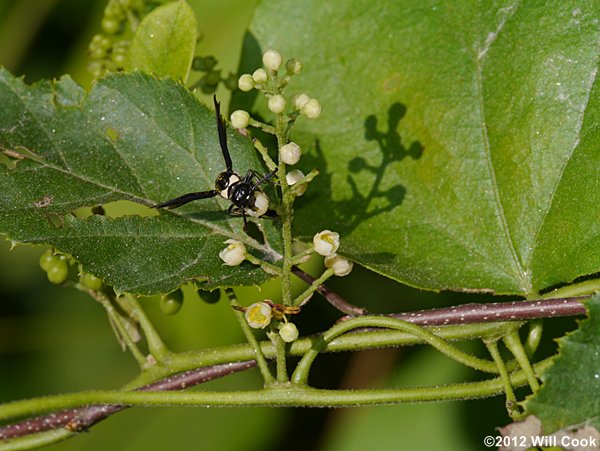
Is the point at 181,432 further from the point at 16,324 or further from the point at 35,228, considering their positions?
the point at 35,228

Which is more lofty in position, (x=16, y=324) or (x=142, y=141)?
(x=142, y=141)

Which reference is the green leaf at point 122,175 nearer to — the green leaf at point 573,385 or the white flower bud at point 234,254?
the white flower bud at point 234,254

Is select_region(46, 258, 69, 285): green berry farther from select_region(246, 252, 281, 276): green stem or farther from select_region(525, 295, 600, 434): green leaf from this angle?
select_region(525, 295, 600, 434): green leaf

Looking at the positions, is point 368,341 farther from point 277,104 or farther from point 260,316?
point 277,104

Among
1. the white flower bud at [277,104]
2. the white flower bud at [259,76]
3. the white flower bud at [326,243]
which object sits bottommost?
the white flower bud at [326,243]

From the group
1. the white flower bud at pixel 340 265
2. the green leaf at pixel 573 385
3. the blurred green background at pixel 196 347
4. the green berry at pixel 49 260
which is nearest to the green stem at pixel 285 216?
the white flower bud at pixel 340 265

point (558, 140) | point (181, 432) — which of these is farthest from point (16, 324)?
point (558, 140)

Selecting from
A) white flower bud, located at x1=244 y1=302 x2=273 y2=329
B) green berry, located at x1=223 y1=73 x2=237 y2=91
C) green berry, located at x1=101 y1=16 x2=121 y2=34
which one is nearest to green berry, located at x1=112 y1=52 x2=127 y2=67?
green berry, located at x1=101 y1=16 x2=121 y2=34
